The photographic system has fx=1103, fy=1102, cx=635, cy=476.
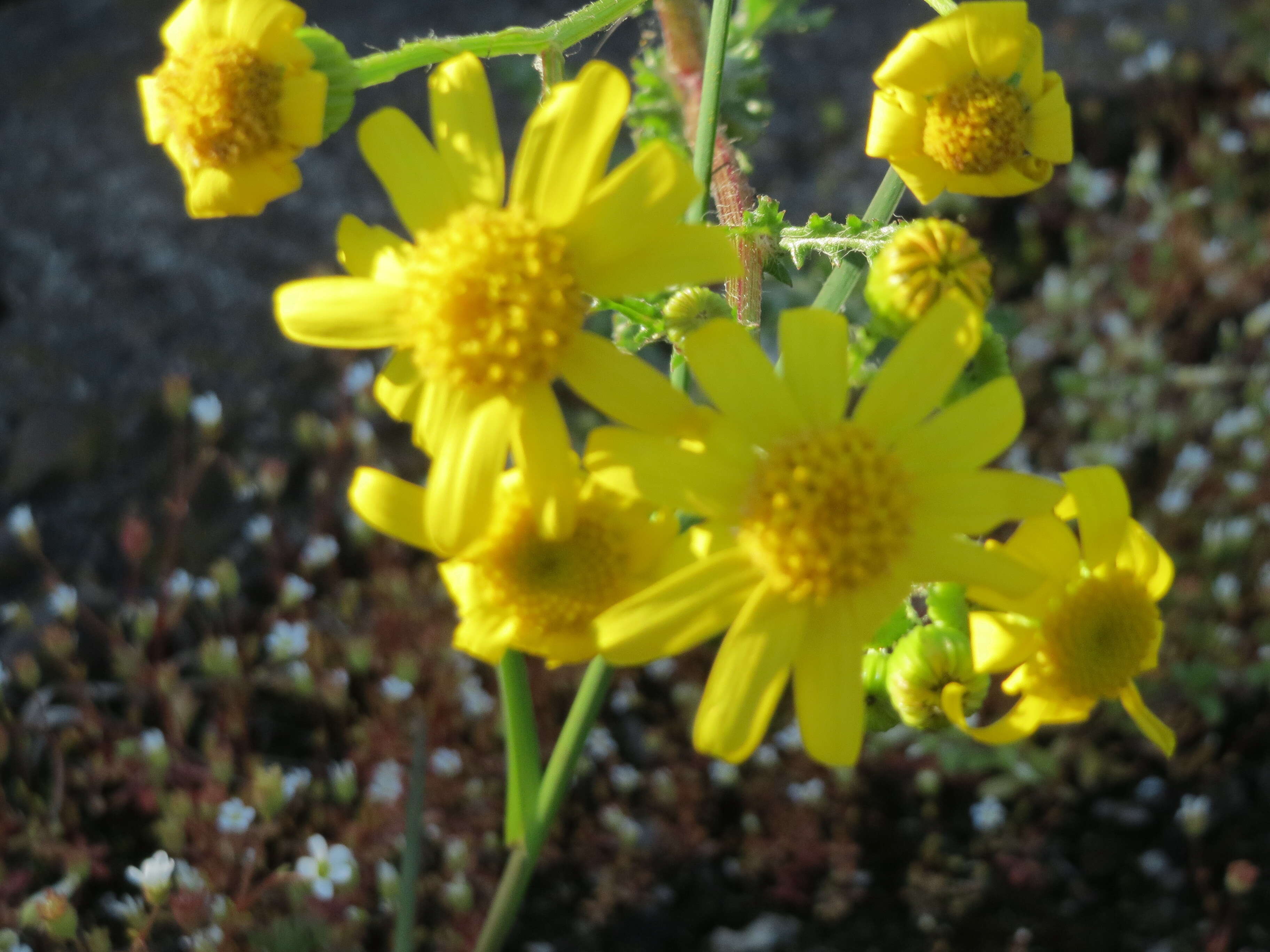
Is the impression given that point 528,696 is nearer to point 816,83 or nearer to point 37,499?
point 37,499

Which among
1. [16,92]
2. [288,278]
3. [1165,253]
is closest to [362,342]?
[288,278]

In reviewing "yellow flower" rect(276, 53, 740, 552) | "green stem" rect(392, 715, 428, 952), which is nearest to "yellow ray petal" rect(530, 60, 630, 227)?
"yellow flower" rect(276, 53, 740, 552)

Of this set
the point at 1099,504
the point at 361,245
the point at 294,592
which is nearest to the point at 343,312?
the point at 361,245

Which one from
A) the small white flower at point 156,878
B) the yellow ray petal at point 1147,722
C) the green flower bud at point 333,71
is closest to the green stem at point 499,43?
the green flower bud at point 333,71

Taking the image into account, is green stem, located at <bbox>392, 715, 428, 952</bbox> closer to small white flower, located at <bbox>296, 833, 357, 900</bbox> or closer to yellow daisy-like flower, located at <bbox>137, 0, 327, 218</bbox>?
small white flower, located at <bbox>296, 833, 357, 900</bbox>

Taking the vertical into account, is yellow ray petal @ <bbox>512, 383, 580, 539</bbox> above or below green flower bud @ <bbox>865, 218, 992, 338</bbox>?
below
